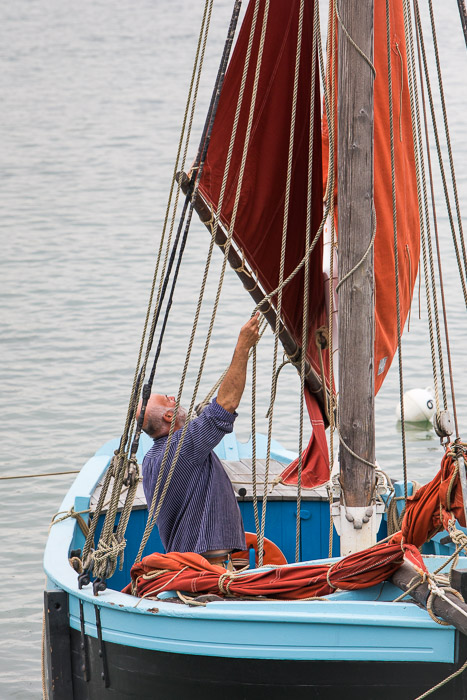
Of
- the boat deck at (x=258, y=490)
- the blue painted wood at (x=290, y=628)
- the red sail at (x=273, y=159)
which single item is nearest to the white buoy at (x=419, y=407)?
the boat deck at (x=258, y=490)

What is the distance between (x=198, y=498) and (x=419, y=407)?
271 inches

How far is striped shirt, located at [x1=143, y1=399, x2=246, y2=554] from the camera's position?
482 centimetres

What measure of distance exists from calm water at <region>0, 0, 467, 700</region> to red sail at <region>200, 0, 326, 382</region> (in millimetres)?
2980

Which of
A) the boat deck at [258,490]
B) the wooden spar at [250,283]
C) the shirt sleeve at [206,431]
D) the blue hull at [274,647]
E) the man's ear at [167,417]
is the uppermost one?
the wooden spar at [250,283]

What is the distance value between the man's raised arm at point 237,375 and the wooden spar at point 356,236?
17.1 inches

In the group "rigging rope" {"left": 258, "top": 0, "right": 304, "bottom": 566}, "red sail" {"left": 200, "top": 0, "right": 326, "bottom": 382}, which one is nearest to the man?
"rigging rope" {"left": 258, "top": 0, "right": 304, "bottom": 566}

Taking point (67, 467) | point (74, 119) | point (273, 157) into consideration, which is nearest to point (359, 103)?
point (273, 157)

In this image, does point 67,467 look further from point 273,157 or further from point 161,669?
point 161,669

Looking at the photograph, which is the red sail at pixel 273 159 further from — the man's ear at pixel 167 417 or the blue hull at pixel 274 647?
the blue hull at pixel 274 647

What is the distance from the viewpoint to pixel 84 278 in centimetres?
1598

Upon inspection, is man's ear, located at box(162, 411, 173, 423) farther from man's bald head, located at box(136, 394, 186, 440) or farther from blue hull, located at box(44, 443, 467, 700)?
blue hull, located at box(44, 443, 467, 700)

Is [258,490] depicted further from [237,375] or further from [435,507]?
[435,507]

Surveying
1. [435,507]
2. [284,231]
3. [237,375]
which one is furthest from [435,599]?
[284,231]

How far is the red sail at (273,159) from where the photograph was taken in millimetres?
5656
